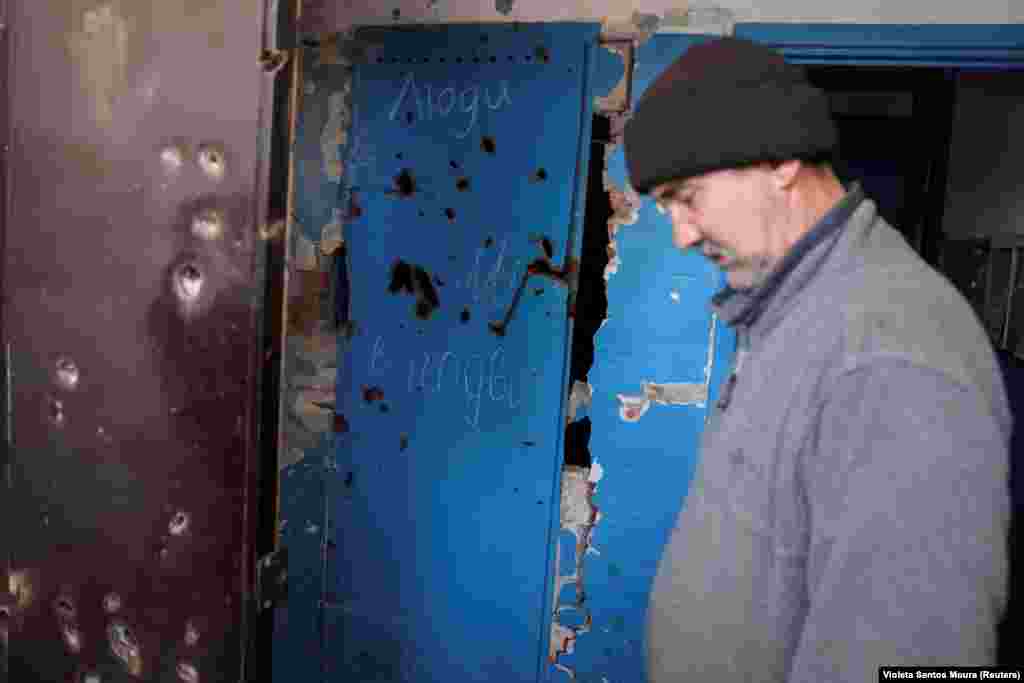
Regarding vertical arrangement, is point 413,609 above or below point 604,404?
below

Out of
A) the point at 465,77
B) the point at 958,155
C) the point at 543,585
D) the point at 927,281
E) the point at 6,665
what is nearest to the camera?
the point at 927,281

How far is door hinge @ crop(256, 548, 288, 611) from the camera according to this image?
2.89ft

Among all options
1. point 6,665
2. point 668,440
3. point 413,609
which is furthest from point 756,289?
point 413,609

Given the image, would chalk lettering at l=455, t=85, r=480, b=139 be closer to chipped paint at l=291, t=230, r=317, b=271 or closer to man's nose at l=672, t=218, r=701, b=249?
chipped paint at l=291, t=230, r=317, b=271

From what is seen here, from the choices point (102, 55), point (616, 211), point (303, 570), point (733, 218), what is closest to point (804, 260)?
point (733, 218)

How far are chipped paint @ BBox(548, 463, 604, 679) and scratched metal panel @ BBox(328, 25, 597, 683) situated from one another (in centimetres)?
5

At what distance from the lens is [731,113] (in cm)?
86

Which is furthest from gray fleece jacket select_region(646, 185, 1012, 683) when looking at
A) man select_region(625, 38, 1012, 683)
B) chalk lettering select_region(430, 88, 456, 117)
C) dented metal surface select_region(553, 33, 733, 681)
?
chalk lettering select_region(430, 88, 456, 117)

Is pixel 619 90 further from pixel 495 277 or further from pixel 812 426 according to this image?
pixel 812 426

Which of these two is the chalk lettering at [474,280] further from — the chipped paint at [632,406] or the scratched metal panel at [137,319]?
the scratched metal panel at [137,319]

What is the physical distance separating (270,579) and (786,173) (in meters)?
0.89

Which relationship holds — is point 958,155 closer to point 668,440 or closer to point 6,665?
point 668,440

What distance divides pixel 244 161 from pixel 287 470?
1710 millimetres

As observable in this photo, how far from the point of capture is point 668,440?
205 centimetres
